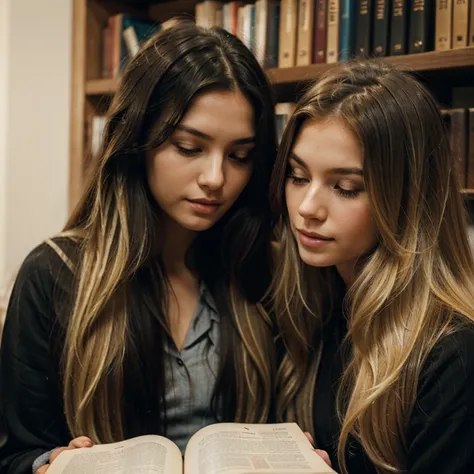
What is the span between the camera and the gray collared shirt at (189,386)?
1179 millimetres

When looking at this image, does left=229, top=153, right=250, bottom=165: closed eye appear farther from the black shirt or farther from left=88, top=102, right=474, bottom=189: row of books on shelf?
the black shirt

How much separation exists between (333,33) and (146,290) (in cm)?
83

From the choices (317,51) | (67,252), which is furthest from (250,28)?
(67,252)

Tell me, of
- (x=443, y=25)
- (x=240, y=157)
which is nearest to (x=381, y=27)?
(x=443, y=25)

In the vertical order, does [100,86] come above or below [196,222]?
above

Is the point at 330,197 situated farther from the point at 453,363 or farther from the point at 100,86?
the point at 100,86

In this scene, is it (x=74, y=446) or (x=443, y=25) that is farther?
(x=443, y=25)

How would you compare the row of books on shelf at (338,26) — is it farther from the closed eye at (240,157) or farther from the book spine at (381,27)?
the closed eye at (240,157)

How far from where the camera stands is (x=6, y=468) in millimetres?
1129

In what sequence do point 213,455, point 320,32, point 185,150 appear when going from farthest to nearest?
point 320,32 → point 185,150 → point 213,455

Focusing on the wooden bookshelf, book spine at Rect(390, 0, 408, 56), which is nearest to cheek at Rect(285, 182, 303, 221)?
book spine at Rect(390, 0, 408, 56)

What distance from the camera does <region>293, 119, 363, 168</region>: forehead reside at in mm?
981

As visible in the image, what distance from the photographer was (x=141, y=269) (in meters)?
1.24

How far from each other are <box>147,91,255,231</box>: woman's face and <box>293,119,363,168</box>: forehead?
14cm
